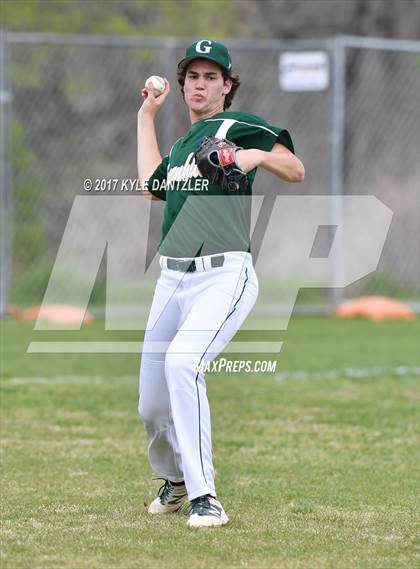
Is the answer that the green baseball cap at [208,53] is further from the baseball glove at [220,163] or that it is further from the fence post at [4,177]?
the fence post at [4,177]

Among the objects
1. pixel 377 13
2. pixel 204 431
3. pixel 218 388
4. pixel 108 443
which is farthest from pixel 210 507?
pixel 377 13

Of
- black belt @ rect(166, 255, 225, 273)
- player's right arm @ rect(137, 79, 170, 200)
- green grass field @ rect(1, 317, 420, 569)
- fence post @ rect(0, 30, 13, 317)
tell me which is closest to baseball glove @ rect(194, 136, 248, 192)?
black belt @ rect(166, 255, 225, 273)

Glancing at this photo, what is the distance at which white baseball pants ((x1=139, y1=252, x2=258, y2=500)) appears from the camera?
4859 millimetres

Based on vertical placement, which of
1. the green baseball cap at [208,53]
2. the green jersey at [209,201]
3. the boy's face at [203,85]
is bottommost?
the green jersey at [209,201]

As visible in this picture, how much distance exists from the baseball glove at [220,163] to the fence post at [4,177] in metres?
8.15

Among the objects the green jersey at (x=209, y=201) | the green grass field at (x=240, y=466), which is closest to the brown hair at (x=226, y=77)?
the green jersey at (x=209, y=201)

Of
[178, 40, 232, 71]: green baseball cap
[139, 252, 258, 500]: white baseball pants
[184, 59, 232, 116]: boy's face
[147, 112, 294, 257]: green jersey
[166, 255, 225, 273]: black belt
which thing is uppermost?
[178, 40, 232, 71]: green baseball cap

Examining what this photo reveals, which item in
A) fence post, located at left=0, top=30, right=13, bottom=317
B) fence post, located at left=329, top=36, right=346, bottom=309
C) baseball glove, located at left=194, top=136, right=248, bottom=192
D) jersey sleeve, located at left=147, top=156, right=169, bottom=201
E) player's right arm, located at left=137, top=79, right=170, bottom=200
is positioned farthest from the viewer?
fence post, located at left=329, top=36, right=346, bottom=309

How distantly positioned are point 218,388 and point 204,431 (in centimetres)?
402

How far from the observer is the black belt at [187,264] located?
16.4 feet

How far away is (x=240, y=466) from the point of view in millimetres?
6293

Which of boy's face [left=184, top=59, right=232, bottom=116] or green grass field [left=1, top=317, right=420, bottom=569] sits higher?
boy's face [left=184, top=59, right=232, bottom=116]

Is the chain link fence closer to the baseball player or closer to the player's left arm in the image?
the baseball player

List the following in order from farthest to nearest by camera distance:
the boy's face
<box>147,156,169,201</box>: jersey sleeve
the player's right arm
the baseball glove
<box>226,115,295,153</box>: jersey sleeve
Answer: the player's right arm < <box>147,156,169,201</box>: jersey sleeve < the boy's face < <box>226,115,295,153</box>: jersey sleeve < the baseball glove
